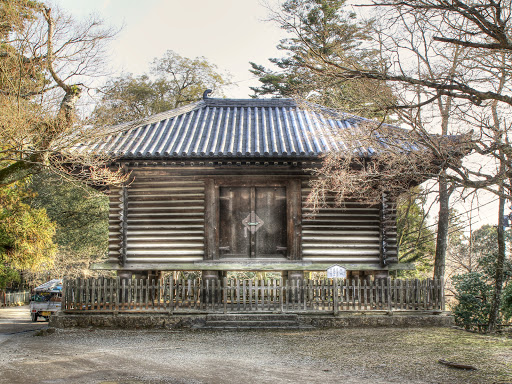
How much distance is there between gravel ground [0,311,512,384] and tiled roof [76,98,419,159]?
4682 millimetres

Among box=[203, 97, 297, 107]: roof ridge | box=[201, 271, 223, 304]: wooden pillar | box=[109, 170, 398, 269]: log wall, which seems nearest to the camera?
box=[201, 271, 223, 304]: wooden pillar

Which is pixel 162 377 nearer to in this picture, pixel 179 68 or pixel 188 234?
pixel 188 234

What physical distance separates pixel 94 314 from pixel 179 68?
87.8 ft

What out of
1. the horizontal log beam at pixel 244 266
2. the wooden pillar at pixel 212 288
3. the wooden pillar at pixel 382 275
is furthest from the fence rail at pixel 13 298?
the wooden pillar at pixel 382 275

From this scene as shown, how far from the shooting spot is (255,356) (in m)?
9.05

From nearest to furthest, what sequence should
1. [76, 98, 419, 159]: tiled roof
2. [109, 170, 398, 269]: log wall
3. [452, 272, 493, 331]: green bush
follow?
[76, 98, 419, 159]: tiled roof → [109, 170, 398, 269]: log wall → [452, 272, 493, 331]: green bush

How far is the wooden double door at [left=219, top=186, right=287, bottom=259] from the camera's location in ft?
47.7

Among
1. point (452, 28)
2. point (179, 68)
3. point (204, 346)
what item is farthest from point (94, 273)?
point (452, 28)

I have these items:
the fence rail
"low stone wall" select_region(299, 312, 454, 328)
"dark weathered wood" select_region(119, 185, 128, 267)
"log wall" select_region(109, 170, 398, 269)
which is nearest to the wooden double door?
"log wall" select_region(109, 170, 398, 269)

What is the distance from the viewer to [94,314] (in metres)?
13.4

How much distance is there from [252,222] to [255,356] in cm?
594

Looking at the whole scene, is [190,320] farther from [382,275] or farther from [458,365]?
[458,365]

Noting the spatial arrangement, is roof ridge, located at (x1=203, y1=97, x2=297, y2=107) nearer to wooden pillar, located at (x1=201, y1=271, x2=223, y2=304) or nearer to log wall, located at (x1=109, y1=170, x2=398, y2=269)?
log wall, located at (x1=109, y1=170, x2=398, y2=269)

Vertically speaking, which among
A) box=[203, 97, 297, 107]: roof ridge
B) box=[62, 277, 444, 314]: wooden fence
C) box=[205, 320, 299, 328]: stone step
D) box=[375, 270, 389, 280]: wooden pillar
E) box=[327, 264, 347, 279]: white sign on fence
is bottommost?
box=[205, 320, 299, 328]: stone step
